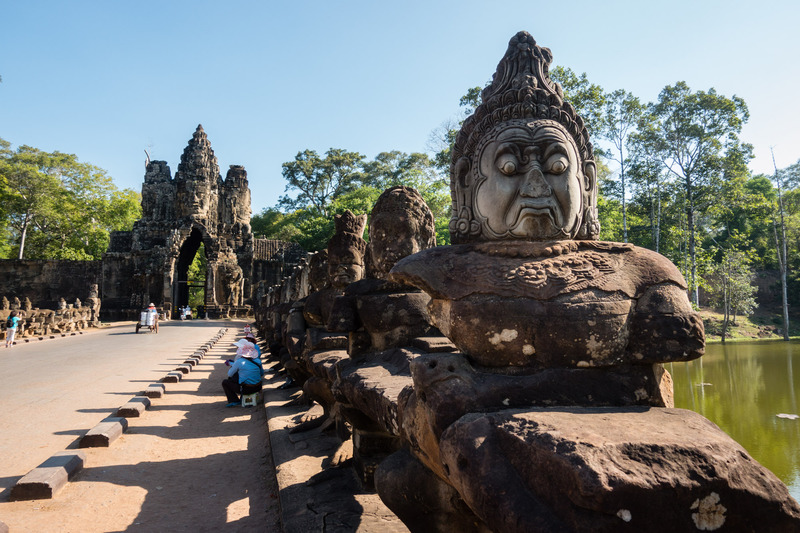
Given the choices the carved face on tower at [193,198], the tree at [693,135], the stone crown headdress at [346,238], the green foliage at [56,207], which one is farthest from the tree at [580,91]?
the green foliage at [56,207]

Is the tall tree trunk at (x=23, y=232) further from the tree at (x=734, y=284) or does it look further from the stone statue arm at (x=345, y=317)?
the tree at (x=734, y=284)

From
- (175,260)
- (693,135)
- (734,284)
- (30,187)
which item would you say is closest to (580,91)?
(693,135)

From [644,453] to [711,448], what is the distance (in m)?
0.21

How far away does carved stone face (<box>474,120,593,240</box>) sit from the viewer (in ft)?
7.25

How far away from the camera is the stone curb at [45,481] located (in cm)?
342

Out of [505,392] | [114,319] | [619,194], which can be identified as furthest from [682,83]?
[114,319]

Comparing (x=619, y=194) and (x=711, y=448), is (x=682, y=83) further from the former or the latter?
(x=711, y=448)

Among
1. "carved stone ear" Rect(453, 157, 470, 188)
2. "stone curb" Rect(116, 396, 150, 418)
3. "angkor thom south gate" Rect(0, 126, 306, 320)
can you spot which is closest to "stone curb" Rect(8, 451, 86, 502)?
"stone curb" Rect(116, 396, 150, 418)

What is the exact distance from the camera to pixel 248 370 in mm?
7023

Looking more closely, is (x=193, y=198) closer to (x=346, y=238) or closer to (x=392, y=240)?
(x=346, y=238)

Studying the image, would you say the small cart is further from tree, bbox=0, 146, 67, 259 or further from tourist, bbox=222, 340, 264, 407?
tree, bbox=0, 146, 67, 259

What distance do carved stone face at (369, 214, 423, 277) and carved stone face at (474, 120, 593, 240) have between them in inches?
64.8

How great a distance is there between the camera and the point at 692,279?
1709cm

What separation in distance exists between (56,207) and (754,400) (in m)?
42.6
